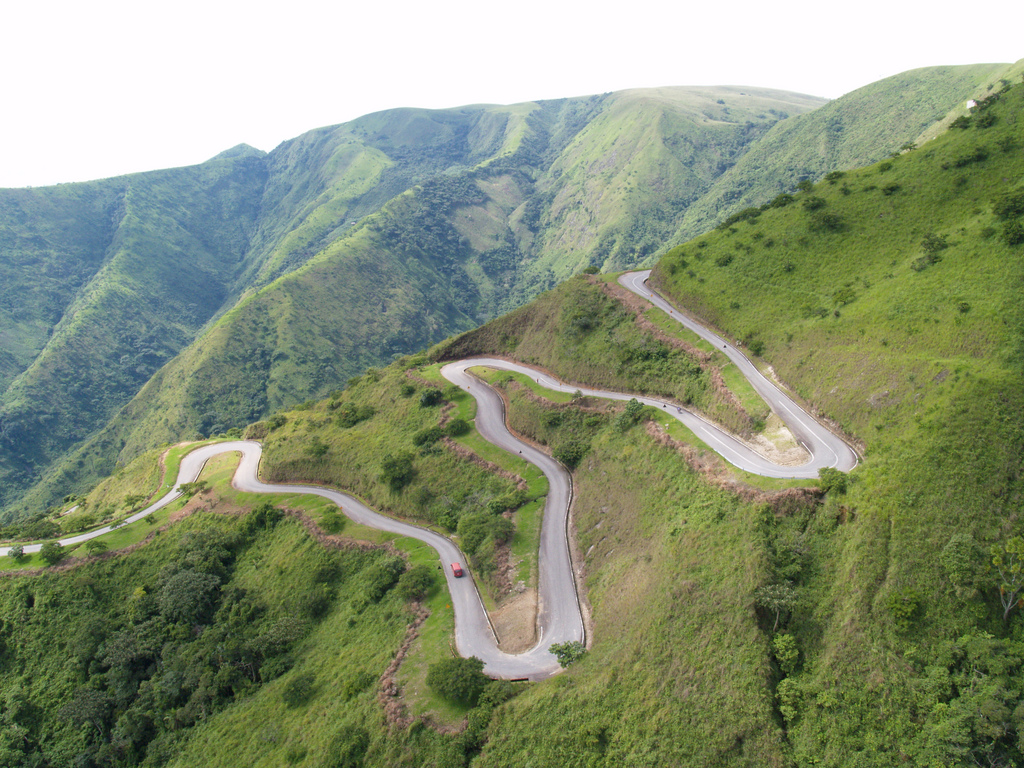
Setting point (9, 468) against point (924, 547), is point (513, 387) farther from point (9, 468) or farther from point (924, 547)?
point (9, 468)

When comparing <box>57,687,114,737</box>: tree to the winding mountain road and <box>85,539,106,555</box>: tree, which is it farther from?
the winding mountain road

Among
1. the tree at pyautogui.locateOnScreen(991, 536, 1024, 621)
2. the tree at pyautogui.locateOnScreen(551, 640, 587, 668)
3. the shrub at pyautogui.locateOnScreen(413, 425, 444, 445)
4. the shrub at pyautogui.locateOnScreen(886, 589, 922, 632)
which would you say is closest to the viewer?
the tree at pyautogui.locateOnScreen(991, 536, 1024, 621)

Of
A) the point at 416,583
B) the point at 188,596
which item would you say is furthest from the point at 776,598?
the point at 188,596

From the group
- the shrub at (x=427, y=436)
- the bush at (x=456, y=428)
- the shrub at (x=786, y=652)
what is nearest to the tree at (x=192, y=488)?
the shrub at (x=427, y=436)

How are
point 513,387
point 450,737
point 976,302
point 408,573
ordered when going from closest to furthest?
point 450,737
point 976,302
point 408,573
point 513,387

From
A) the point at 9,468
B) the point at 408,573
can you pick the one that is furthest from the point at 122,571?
the point at 9,468

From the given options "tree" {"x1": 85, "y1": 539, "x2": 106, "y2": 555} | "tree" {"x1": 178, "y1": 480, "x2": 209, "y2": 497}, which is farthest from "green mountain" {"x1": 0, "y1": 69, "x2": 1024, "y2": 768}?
"tree" {"x1": 85, "y1": 539, "x2": 106, "y2": 555}

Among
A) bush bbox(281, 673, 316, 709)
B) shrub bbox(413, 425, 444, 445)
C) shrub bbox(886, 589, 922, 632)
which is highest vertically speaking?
shrub bbox(886, 589, 922, 632)
